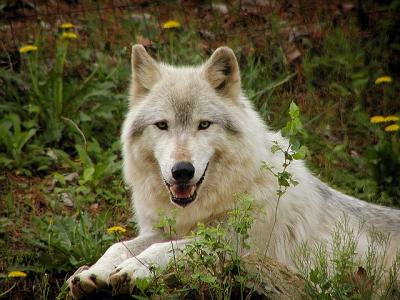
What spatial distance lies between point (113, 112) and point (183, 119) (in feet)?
9.42

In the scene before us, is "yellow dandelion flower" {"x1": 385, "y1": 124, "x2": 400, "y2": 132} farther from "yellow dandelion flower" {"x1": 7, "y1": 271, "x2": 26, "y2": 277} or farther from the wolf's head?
"yellow dandelion flower" {"x1": 7, "y1": 271, "x2": 26, "y2": 277}

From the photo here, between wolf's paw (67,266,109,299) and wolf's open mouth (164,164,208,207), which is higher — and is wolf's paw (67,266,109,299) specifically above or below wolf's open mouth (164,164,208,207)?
below

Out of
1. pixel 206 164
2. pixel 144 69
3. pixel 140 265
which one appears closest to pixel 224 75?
pixel 144 69

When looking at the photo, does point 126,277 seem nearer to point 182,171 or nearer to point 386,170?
point 182,171

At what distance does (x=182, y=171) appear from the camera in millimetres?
4113

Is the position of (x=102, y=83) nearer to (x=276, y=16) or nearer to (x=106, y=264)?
(x=276, y=16)

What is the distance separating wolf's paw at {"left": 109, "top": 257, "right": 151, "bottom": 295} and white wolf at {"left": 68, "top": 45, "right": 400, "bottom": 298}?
0.35 meters

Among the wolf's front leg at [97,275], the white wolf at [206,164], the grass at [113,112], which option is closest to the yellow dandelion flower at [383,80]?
the grass at [113,112]

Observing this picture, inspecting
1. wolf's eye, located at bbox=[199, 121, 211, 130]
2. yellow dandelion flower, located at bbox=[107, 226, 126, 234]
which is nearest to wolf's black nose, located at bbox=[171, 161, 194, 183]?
wolf's eye, located at bbox=[199, 121, 211, 130]

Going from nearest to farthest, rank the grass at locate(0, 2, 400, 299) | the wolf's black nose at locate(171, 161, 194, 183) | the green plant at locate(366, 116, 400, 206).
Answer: the wolf's black nose at locate(171, 161, 194, 183) → the grass at locate(0, 2, 400, 299) → the green plant at locate(366, 116, 400, 206)

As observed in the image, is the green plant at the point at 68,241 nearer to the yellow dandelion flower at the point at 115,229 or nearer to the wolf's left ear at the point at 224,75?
the yellow dandelion flower at the point at 115,229

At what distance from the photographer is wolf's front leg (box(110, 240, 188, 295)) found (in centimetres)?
362

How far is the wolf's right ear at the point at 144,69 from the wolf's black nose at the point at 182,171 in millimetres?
868

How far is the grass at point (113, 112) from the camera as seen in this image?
5.52 meters
